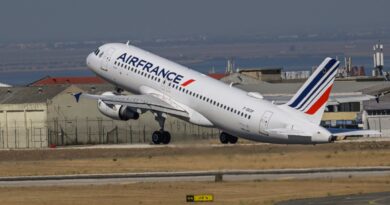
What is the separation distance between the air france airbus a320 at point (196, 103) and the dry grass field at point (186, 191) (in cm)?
1209

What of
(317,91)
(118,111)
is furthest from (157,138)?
(317,91)

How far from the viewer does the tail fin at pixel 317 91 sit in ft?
260

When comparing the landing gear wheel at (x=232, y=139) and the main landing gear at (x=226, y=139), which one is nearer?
the landing gear wheel at (x=232, y=139)

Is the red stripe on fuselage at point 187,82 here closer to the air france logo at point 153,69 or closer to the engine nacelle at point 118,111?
the air france logo at point 153,69

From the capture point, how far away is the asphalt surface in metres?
58.4

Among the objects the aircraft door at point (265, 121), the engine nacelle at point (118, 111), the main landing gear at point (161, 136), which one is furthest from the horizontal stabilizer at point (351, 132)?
the engine nacelle at point (118, 111)

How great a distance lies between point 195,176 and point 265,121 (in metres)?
11.5

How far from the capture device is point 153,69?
9781 cm

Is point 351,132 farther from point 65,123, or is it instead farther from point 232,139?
point 65,123

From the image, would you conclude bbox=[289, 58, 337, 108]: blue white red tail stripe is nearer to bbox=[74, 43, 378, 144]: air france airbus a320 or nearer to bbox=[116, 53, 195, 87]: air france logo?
bbox=[74, 43, 378, 144]: air france airbus a320

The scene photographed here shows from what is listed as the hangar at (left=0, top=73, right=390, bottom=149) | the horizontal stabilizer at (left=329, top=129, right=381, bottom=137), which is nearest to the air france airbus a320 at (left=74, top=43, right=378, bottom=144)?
the horizontal stabilizer at (left=329, top=129, right=381, bottom=137)

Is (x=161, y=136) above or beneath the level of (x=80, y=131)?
beneath

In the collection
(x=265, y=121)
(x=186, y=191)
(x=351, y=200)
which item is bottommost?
(x=351, y=200)

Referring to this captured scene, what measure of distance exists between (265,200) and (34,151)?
46186 mm
